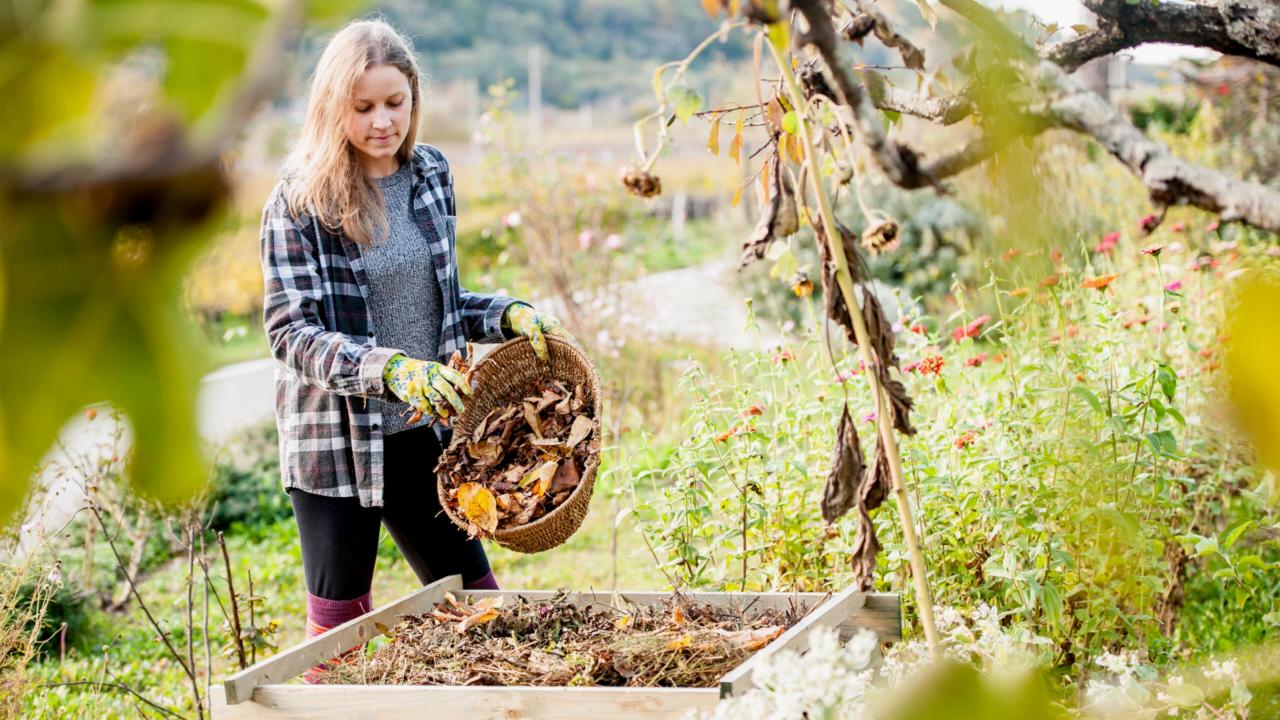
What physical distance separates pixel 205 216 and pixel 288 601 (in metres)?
4.17

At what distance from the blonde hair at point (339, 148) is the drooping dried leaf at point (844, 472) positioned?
1294 millimetres

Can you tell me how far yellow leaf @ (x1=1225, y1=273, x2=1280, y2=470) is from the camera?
27 cm

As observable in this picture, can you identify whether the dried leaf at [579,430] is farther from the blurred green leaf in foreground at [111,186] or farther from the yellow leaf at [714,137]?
the blurred green leaf in foreground at [111,186]

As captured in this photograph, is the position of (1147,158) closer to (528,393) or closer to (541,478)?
(541,478)

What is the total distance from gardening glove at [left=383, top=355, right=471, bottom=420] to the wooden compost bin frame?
47 centimetres

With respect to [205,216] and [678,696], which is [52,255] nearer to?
[205,216]

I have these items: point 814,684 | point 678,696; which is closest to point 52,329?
point 814,684

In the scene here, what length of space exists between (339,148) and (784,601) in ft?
4.24

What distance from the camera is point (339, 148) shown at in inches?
93.8

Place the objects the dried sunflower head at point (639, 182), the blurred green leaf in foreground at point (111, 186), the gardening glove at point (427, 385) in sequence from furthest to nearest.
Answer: the gardening glove at point (427, 385) < the dried sunflower head at point (639, 182) < the blurred green leaf in foreground at point (111, 186)

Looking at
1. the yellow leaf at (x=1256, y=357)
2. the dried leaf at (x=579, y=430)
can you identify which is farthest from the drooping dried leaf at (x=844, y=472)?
the yellow leaf at (x=1256, y=357)

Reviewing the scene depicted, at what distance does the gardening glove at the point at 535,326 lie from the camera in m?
2.39

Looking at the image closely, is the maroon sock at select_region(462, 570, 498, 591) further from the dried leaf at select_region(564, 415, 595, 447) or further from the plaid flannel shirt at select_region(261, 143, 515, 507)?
the dried leaf at select_region(564, 415, 595, 447)

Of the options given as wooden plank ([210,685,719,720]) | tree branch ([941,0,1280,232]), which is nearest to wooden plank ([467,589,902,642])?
wooden plank ([210,685,719,720])
